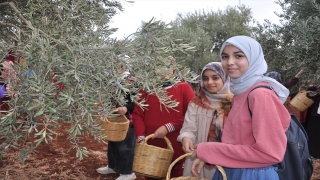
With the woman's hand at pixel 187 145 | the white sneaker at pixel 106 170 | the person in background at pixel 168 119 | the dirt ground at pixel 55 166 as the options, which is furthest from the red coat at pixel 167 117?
the white sneaker at pixel 106 170

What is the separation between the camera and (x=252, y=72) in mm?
1949

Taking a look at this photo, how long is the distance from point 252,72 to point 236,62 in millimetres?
109

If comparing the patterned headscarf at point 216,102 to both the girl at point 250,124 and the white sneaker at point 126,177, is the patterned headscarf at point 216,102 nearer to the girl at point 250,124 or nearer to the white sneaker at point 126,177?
the girl at point 250,124

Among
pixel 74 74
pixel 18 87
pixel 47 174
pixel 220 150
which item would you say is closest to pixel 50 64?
pixel 74 74

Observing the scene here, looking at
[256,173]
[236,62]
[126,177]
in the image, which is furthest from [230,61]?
[126,177]

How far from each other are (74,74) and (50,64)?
11 cm

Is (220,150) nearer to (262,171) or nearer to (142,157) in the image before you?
(262,171)

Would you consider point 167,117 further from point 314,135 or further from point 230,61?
point 314,135

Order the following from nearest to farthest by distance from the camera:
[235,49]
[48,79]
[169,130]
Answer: [48,79]
[235,49]
[169,130]

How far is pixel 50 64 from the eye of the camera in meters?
1.51

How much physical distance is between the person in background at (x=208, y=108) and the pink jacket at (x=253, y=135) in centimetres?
101

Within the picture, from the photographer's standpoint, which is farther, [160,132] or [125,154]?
[125,154]

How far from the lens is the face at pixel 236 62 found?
1973 mm

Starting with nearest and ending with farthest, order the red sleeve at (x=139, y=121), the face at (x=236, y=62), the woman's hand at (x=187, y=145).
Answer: the face at (x=236, y=62) → the woman's hand at (x=187, y=145) → the red sleeve at (x=139, y=121)
